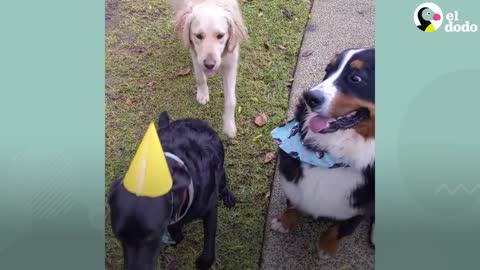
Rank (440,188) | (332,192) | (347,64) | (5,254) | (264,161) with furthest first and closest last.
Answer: (264,161), (332,192), (347,64), (440,188), (5,254)

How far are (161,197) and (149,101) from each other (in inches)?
91.4

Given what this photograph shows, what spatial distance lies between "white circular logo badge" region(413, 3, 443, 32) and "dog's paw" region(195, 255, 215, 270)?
1.86 metres

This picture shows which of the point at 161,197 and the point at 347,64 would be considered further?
the point at 347,64

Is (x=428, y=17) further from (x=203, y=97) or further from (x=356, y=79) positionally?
(x=203, y=97)

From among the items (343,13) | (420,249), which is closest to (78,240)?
(420,249)

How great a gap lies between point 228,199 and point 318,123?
3.74 ft

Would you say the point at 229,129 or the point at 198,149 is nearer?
the point at 198,149

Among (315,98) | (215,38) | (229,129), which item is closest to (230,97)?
(229,129)

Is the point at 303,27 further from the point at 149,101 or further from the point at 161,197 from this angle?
the point at 161,197

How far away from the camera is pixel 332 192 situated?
279 cm

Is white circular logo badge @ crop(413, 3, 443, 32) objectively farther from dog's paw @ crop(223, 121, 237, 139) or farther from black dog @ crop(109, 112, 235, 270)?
dog's paw @ crop(223, 121, 237, 139)

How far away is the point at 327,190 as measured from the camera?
279 centimetres

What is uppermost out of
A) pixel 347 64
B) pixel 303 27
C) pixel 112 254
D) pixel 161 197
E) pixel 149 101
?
pixel 303 27

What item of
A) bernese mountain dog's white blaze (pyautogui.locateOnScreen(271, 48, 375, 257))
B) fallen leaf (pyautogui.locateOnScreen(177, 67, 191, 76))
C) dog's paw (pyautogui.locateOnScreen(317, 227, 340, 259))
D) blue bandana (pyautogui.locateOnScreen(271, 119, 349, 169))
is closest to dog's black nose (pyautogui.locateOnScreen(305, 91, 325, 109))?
bernese mountain dog's white blaze (pyautogui.locateOnScreen(271, 48, 375, 257))
